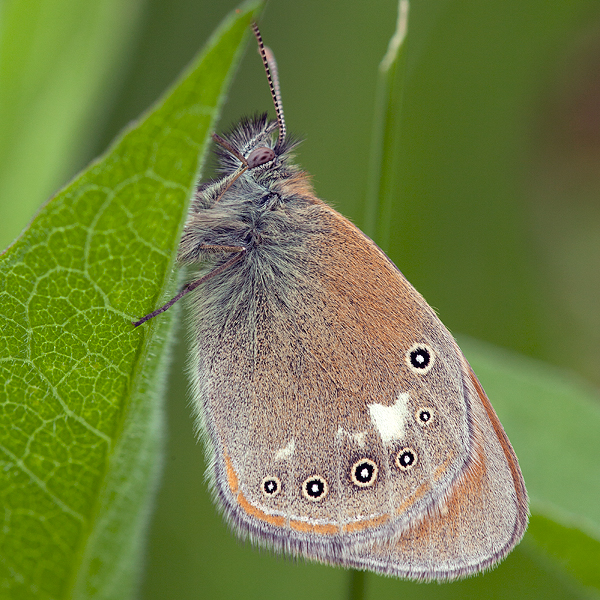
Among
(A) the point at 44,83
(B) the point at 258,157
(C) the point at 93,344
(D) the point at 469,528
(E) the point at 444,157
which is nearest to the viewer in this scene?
Result: (C) the point at 93,344

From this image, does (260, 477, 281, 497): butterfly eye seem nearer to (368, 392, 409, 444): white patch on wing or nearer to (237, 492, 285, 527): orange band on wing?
(237, 492, 285, 527): orange band on wing

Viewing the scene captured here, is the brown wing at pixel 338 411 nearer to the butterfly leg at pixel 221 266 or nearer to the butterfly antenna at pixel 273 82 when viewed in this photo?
the butterfly leg at pixel 221 266

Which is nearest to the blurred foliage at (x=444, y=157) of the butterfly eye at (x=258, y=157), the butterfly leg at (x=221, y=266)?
the butterfly eye at (x=258, y=157)

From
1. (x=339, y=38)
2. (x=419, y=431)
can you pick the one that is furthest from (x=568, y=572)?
(x=339, y=38)

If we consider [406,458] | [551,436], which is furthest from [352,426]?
[551,436]

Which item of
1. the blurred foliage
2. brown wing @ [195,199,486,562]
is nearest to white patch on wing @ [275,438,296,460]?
brown wing @ [195,199,486,562]

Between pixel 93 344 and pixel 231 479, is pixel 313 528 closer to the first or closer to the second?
pixel 231 479
